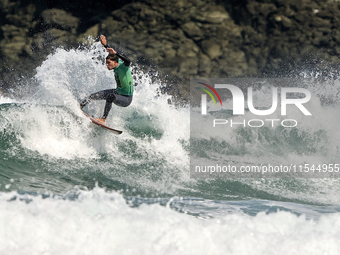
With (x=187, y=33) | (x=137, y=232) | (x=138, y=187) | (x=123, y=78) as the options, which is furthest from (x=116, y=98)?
(x=187, y=33)

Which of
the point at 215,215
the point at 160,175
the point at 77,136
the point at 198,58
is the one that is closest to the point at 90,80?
the point at 77,136

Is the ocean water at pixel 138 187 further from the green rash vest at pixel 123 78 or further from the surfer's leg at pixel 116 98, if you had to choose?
the green rash vest at pixel 123 78

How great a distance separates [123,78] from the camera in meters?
5.63

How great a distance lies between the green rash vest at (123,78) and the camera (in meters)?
5.55

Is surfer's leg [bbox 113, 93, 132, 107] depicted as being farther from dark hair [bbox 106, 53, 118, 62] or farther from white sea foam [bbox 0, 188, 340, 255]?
white sea foam [bbox 0, 188, 340, 255]

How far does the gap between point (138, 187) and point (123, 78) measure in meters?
1.74

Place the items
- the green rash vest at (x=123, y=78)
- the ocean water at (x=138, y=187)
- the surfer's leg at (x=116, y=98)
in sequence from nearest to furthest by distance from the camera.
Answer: the ocean water at (x=138, y=187), the green rash vest at (x=123, y=78), the surfer's leg at (x=116, y=98)

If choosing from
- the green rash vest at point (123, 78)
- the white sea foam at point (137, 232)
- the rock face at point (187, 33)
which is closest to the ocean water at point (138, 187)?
the white sea foam at point (137, 232)

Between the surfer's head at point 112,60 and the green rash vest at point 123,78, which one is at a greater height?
the surfer's head at point 112,60

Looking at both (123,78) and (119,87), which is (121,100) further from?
(123,78)

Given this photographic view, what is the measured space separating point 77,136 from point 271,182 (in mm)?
2983

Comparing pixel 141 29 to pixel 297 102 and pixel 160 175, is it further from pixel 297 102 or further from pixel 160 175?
pixel 160 175

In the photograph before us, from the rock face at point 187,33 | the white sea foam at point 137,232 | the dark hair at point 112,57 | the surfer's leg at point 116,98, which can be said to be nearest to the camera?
the white sea foam at point 137,232

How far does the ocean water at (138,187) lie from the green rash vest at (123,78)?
2.39ft
